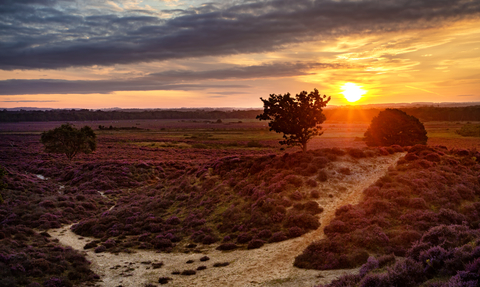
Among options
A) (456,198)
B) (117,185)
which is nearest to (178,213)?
(117,185)

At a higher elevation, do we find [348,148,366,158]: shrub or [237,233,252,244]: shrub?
[348,148,366,158]: shrub

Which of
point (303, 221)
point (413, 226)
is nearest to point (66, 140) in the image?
point (303, 221)

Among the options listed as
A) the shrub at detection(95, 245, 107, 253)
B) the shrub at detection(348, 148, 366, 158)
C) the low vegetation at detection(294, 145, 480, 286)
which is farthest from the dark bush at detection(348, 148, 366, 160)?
the shrub at detection(95, 245, 107, 253)

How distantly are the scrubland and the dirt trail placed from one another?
0.11 metres

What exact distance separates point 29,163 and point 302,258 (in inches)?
2879

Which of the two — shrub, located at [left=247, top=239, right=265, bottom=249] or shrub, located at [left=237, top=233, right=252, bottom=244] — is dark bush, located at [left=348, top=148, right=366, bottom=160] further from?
shrub, located at [left=247, top=239, right=265, bottom=249]

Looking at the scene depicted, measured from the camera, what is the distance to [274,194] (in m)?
28.5

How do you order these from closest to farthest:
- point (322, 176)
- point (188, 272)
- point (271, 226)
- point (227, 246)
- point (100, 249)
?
1. point (188, 272)
2. point (227, 246)
3. point (271, 226)
4. point (100, 249)
5. point (322, 176)

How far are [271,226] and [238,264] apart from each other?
538 cm

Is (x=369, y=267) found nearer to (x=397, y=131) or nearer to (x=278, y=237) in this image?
(x=278, y=237)

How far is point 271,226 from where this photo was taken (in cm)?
2420

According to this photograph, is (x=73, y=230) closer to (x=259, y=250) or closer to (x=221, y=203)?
(x=221, y=203)

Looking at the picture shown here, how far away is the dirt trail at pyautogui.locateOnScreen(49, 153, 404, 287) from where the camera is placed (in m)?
17.0

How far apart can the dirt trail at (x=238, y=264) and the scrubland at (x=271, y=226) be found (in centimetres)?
11
